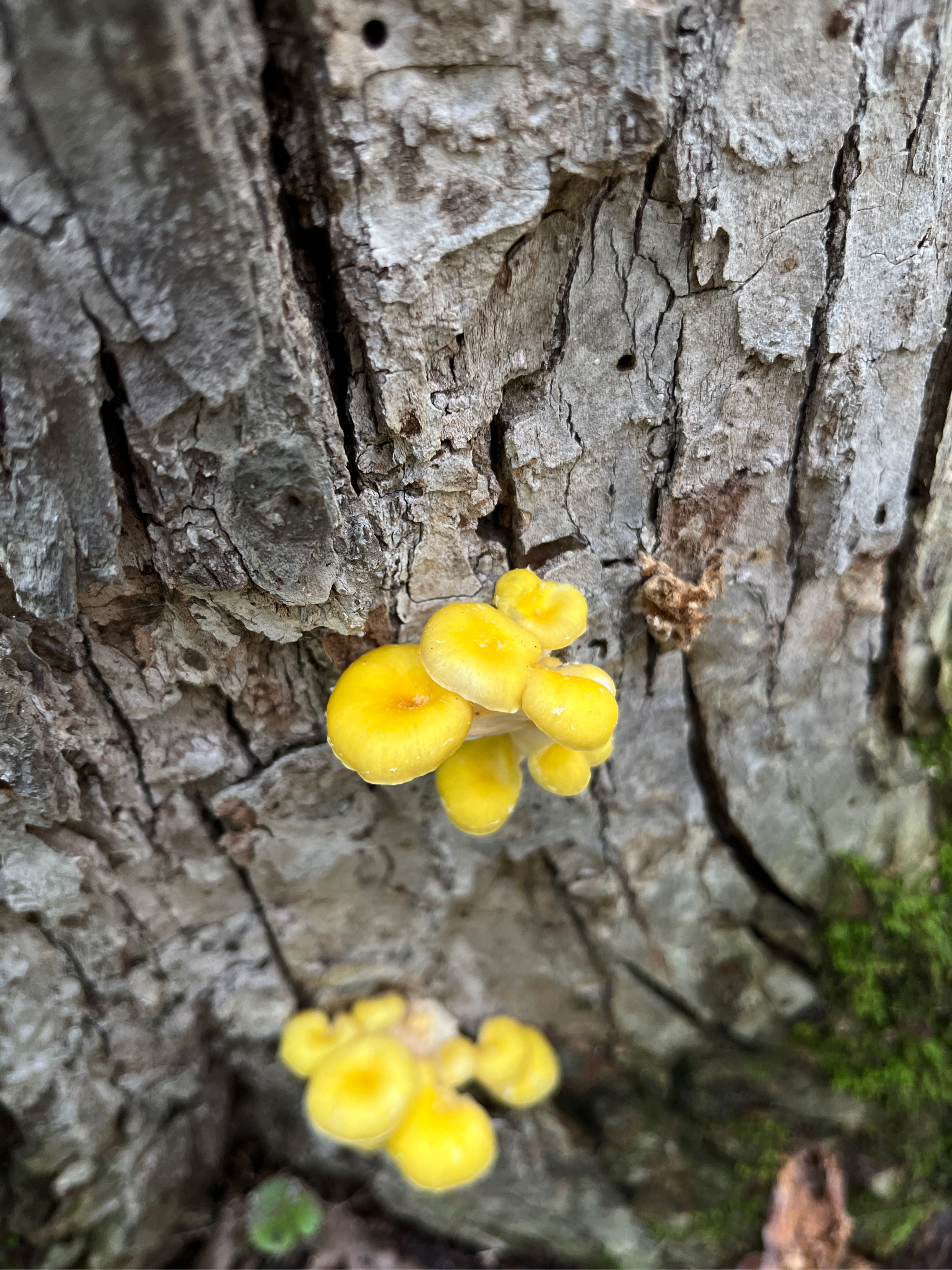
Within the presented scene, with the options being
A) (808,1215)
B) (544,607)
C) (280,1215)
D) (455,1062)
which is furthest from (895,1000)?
(280,1215)

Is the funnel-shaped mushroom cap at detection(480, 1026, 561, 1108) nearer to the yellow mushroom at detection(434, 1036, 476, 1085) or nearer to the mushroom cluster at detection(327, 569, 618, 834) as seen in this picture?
the yellow mushroom at detection(434, 1036, 476, 1085)

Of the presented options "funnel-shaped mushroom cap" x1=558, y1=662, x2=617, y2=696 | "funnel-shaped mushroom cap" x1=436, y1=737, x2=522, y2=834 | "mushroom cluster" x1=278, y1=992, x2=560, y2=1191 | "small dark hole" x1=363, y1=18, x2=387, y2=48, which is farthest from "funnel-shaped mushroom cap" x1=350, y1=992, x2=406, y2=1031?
"small dark hole" x1=363, y1=18, x2=387, y2=48

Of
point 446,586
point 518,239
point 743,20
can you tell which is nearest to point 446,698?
point 446,586

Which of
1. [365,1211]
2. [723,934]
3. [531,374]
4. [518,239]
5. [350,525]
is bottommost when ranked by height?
[365,1211]

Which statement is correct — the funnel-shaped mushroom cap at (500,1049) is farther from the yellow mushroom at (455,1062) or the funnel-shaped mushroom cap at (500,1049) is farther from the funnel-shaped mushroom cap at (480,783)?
the funnel-shaped mushroom cap at (480,783)

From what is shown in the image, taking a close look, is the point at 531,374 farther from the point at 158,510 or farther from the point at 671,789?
the point at 671,789
